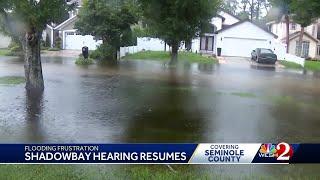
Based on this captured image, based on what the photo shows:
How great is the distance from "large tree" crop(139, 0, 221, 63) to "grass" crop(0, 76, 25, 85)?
5.23m

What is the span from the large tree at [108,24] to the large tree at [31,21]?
10305 mm

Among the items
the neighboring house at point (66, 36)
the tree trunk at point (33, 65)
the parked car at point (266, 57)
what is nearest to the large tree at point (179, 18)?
the neighboring house at point (66, 36)

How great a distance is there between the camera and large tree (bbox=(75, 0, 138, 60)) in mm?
24828

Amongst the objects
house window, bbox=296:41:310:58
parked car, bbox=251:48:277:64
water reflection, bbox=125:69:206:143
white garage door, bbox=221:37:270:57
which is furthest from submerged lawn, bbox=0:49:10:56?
house window, bbox=296:41:310:58

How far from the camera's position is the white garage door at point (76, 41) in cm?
2642

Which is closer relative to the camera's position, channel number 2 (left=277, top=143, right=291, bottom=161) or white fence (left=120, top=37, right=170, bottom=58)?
channel number 2 (left=277, top=143, right=291, bottom=161)

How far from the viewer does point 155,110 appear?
11453 millimetres

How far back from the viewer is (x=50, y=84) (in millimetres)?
15188

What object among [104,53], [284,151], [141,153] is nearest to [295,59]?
[104,53]

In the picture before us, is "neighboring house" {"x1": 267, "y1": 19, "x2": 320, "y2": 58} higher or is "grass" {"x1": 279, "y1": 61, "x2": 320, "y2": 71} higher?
"neighboring house" {"x1": 267, "y1": 19, "x2": 320, "y2": 58}

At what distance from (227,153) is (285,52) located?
30.9 metres

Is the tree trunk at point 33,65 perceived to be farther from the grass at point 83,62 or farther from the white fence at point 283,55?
the white fence at point 283,55

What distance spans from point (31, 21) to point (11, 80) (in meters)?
5.07

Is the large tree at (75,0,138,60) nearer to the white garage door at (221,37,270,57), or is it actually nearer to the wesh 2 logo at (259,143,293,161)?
the white garage door at (221,37,270,57)
